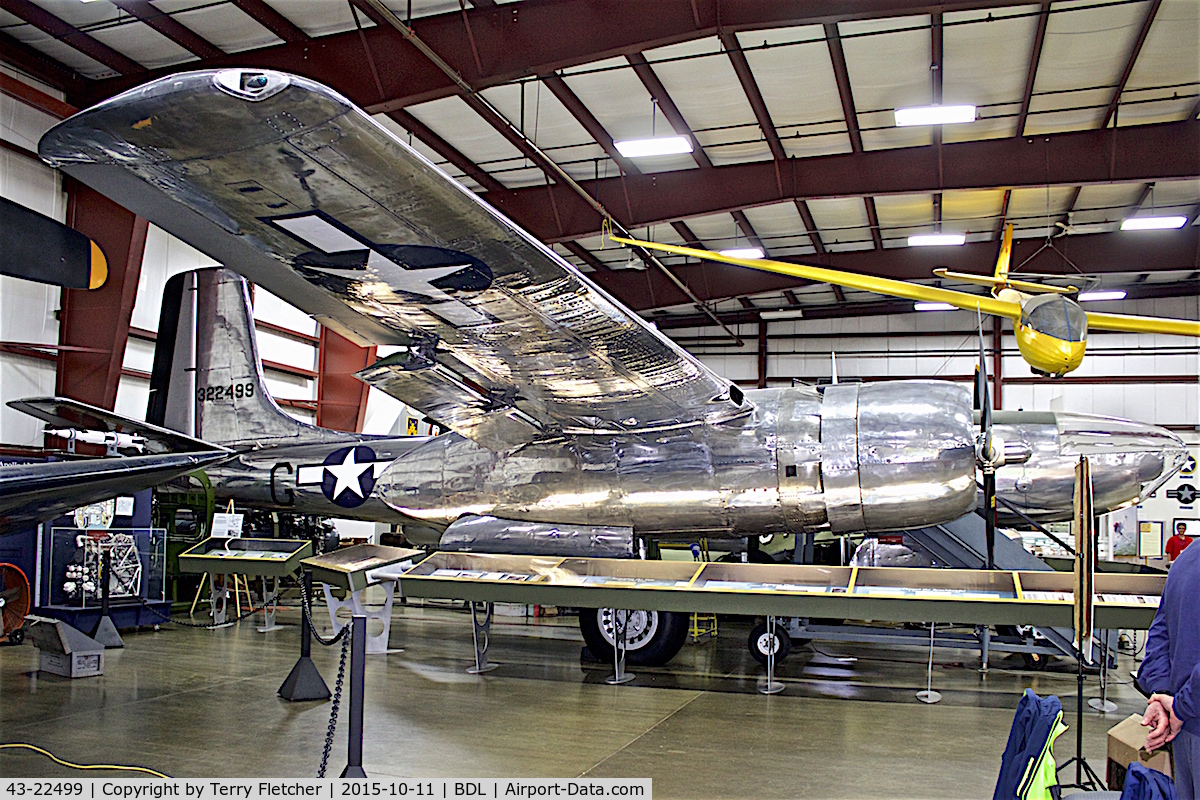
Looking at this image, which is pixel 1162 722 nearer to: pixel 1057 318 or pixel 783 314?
pixel 1057 318

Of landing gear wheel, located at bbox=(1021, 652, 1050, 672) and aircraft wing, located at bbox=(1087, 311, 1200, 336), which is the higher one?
aircraft wing, located at bbox=(1087, 311, 1200, 336)

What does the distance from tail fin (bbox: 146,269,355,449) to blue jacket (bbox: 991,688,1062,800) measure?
8.47 metres

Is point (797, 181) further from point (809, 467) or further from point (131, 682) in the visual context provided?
point (131, 682)

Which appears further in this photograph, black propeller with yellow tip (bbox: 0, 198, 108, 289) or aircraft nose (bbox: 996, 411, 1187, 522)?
aircraft nose (bbox: 996, 411, 1187, 522)

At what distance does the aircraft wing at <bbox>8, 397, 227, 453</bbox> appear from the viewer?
4105 millimetres

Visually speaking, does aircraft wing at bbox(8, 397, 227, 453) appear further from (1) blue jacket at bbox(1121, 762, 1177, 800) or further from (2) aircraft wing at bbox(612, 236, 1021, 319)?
(2) aircraft wing at bbox(612, 236, 1021, 319)

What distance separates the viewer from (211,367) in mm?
10047

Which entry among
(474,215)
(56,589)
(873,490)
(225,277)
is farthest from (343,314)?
(56,589)

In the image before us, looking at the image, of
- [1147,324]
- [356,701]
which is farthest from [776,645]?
[1147,324]

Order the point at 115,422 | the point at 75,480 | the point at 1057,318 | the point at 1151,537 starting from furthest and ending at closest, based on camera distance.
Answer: the point at 1151,537 → the point at 1057,318 → the point at 115,422 → the point at 75,480

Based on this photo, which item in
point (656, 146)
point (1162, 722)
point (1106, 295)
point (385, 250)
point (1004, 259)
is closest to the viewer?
point (1162, 722)

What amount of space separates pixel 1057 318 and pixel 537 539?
7.41 meters

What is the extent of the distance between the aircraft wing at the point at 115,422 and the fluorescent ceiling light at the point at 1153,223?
1773cm

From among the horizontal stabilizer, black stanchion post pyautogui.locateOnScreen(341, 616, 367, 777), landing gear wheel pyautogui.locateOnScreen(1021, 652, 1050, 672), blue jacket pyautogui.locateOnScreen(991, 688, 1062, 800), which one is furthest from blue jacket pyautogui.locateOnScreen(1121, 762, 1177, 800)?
landing gear wheel pyautogui.locateOnScreen(1021, 652, 1050, 672)
